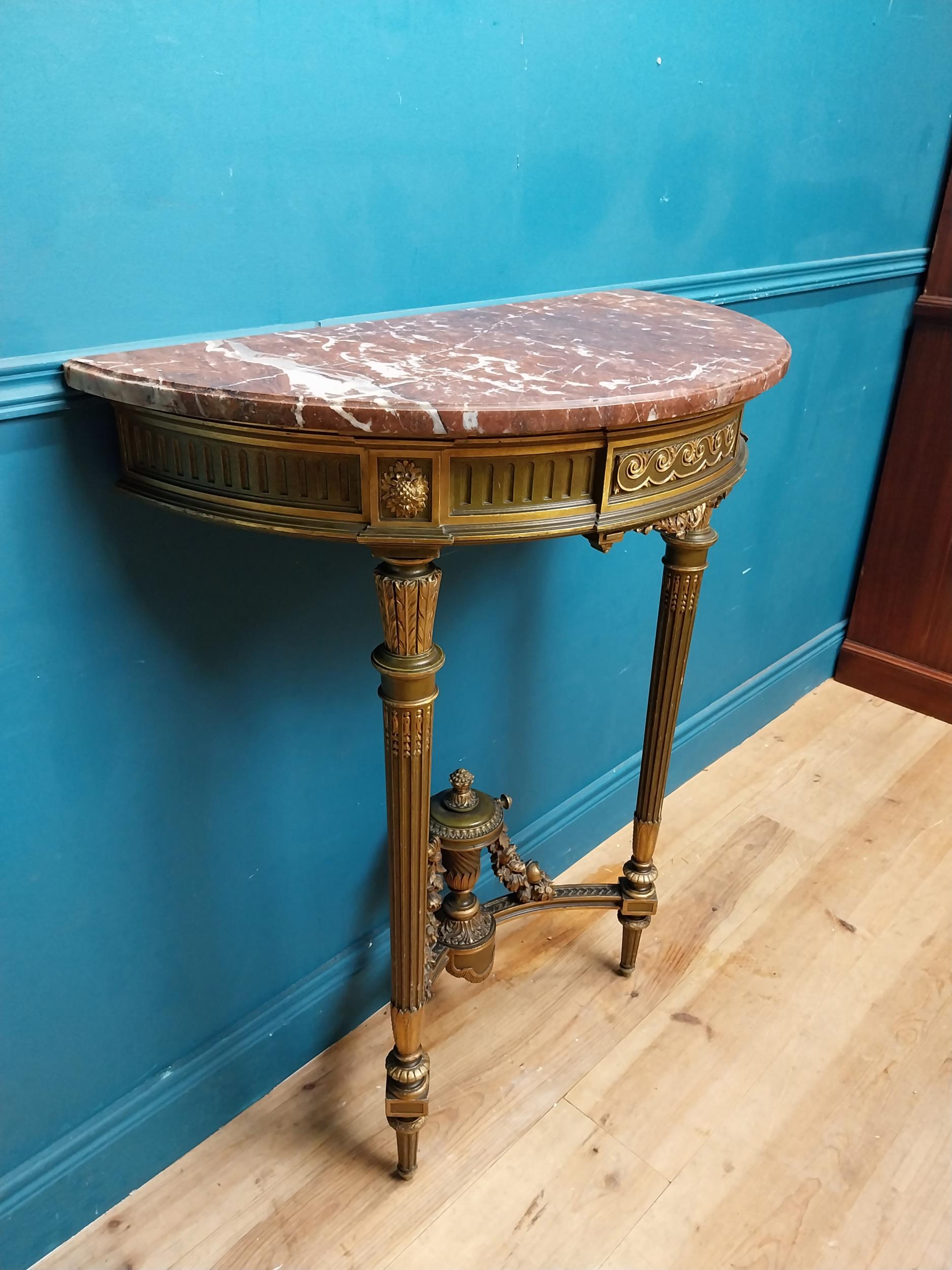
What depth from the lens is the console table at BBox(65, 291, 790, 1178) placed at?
882 millimetres

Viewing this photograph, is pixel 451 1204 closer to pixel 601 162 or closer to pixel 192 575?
pixel 192 575

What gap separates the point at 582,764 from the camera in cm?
203

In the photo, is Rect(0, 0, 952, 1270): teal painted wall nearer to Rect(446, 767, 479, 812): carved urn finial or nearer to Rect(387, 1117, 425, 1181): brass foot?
Rect(446, 767, 479, 812): carved urn finial

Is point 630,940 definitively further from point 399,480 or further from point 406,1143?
point 399,480

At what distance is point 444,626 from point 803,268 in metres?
1.14

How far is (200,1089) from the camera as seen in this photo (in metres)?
1.46

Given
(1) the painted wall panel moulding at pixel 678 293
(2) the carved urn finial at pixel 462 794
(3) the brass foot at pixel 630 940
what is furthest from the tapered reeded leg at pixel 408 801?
(3) the brass foot at pixel 630 940

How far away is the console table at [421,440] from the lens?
882mm

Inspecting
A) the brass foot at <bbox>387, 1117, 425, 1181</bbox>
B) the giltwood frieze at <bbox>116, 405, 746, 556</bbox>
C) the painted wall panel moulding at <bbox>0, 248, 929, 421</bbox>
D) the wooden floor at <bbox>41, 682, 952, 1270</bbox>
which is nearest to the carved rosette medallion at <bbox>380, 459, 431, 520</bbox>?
the giltwood frieze at <bbox>116, 405, 746, 556</bbox>

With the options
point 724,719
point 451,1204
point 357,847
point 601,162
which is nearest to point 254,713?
point 357,847

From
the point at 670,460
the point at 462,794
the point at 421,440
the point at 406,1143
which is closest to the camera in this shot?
the point at 421,440

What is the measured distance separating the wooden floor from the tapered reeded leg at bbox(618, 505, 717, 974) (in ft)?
0.58

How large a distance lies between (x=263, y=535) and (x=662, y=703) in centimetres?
73

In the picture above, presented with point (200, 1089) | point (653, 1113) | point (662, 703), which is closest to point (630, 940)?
point (653, 1113)
